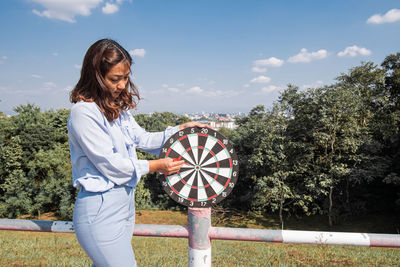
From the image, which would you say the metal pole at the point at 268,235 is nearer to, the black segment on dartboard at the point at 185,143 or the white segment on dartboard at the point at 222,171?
the white segment on dartboard at the point at 222,171

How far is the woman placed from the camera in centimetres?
158

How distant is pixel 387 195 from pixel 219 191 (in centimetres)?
2572

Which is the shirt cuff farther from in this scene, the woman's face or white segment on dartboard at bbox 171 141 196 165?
the woman's face

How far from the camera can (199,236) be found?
6.55 ft

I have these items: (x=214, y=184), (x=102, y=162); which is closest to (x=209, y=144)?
(x=214, y=184)

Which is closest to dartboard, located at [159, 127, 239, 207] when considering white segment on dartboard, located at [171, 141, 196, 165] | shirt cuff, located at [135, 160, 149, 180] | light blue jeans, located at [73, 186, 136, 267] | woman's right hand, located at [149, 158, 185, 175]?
white segment on dartboard, located at [171, 141, 196, 165]

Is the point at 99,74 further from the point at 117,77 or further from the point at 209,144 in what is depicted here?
the point at 209,144

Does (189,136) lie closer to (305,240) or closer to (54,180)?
(305,240)

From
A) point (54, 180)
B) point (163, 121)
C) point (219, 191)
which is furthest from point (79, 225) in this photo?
point (163, 121)

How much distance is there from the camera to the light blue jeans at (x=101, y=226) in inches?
63.3

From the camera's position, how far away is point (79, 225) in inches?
63.9

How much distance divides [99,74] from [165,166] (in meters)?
0.72

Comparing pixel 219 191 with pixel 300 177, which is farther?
pixel 300 177

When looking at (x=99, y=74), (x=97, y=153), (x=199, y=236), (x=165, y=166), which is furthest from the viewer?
(x=199, y=236)
